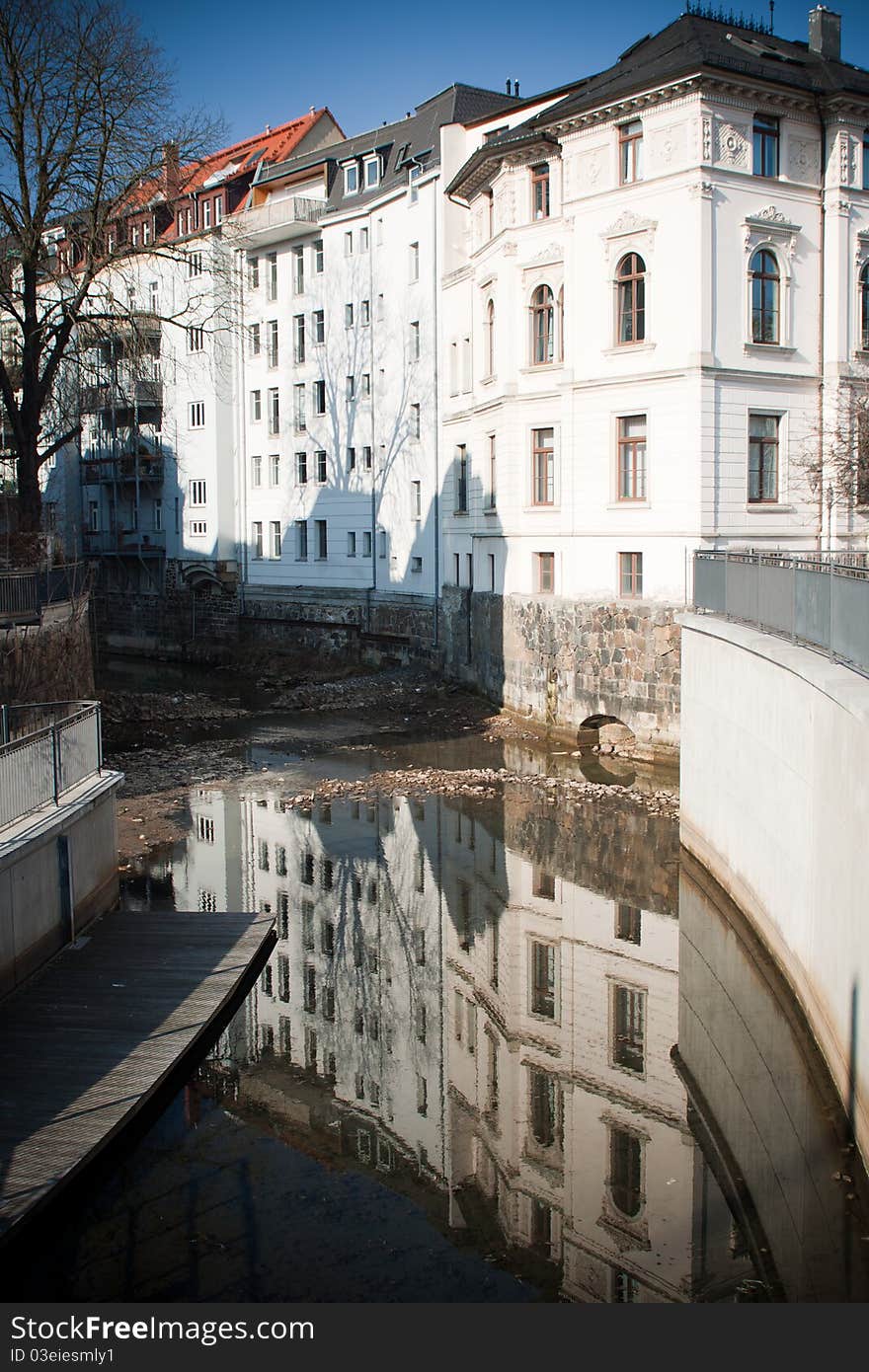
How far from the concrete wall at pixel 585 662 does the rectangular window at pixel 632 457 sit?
2.60 m

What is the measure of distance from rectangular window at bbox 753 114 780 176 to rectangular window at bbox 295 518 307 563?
2484 cm

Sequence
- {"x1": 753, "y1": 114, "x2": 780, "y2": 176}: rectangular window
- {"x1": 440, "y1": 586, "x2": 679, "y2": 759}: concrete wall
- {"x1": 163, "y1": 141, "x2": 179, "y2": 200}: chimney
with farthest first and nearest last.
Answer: {"x1": 163, "y1": 141, "x2": 179, "y2": 200}: chimney
{"x1": 753, "y1": 114, "x2": 780, "y2": 176}: rectangular window
{"x1": 440, "y1": 586, "x2": 679, "y2": 759}: concrete wall

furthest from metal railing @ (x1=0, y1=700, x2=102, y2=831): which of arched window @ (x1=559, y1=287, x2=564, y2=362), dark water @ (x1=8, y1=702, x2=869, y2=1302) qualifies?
arched window @ (x1=559, y1=287, x2=564, y2=362)

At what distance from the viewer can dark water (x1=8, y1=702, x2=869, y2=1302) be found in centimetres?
925

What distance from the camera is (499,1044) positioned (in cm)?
1358

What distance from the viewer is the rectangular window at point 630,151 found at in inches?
1083

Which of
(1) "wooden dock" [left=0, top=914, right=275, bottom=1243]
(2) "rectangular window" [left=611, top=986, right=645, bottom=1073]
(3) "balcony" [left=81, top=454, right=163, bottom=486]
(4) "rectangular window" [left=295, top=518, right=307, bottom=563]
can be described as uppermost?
(3) "balcony" [left=81, top=454, right=163, bottom=486]

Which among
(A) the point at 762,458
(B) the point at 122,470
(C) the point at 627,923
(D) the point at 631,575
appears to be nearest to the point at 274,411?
(B) the point at 122,470

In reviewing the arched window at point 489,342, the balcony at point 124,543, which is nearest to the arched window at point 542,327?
the arched window at point 489,342

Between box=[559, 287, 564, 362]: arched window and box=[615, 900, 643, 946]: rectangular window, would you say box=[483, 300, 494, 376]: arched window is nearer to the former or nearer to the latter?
box=[559, 287, 564, 362]: arched window

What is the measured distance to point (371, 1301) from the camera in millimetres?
8703

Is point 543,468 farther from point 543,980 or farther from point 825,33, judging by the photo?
point 543,980

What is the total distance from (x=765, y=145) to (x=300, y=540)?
83.2 feet

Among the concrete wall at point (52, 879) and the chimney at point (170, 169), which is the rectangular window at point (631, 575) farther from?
the concrete wall at point (52, 879)
